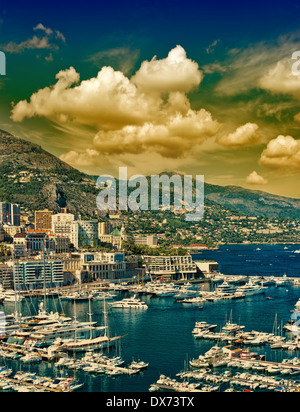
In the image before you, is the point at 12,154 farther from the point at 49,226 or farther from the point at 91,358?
the point at 91,358

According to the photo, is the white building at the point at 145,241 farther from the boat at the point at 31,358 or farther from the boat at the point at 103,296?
the boat at the point at 31,358

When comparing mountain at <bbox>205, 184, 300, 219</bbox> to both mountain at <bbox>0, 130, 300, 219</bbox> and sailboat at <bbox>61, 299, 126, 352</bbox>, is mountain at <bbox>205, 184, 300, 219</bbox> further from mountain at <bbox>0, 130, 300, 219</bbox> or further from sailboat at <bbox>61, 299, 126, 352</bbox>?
sailboat at <bbox>61, 299, 126, 352</bbox>

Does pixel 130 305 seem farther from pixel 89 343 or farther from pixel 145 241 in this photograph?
pixel 145 241

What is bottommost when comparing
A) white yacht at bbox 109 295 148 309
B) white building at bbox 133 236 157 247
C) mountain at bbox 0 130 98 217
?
white yacht at bbox 109 295 148 309

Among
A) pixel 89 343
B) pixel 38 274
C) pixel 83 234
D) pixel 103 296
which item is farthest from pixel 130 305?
pixel 83 234

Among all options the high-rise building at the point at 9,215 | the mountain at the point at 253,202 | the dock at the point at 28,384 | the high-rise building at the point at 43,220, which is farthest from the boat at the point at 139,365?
the mountain at the point at 253,202

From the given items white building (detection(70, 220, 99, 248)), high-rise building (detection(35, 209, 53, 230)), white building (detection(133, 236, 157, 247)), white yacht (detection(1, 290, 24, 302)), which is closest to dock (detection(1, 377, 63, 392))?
white yacht (detection(1, 290, 24, 302))

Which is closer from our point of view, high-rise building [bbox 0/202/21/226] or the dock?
the dock
